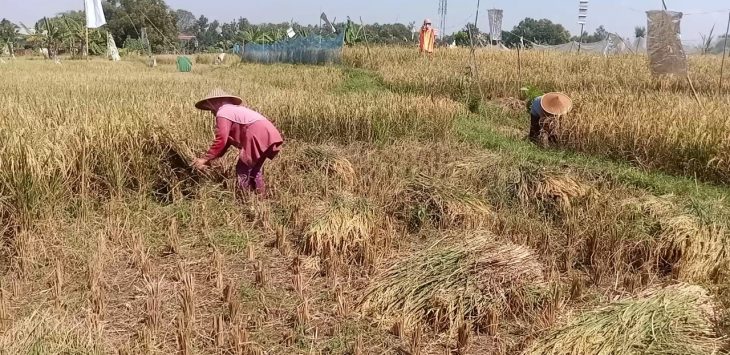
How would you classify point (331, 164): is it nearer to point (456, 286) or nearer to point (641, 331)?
point (456, 286)

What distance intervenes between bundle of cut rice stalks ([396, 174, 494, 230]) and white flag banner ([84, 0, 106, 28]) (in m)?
14.3

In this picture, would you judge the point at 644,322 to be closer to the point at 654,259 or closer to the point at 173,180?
the point at 654,259

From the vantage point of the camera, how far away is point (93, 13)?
1555 centimetres

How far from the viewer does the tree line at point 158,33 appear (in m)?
24.7

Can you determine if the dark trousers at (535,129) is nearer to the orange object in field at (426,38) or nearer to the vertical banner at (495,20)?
the vertical banner at (495,20)

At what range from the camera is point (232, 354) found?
8.26 ft

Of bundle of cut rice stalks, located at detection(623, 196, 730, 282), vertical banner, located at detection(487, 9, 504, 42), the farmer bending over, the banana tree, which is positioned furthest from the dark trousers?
the banana tree

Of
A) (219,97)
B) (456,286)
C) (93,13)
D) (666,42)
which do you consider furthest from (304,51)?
(456,286)

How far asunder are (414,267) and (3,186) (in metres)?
2.66

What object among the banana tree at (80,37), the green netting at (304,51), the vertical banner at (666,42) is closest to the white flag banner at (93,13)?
the green netting at (304,51)

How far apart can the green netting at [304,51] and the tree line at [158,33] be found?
0.75m

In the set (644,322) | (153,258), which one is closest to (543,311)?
(644,322)

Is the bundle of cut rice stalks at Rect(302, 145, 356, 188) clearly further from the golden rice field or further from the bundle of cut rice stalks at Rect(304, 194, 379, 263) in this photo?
the bundle of cut rice stalks at Rect(304, 194, 379, 263)

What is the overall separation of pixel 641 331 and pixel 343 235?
1.80 metres
